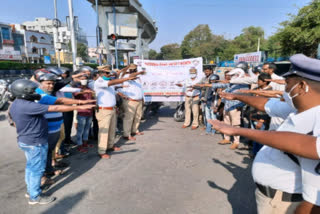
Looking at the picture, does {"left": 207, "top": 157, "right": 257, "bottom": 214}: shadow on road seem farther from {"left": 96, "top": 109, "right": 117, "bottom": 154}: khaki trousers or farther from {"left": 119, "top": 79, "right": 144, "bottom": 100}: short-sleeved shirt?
{"left": 119, "top": 79, "right": 144, "bottom": 100}: short-sleeved shirt

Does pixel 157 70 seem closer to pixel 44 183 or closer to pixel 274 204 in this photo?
pixel 44 183

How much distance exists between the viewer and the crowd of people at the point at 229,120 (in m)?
1.02

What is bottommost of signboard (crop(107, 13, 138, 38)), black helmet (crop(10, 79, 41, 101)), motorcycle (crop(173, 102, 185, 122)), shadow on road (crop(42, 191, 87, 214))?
shadow on road (crop(42, 191, 87, 214))

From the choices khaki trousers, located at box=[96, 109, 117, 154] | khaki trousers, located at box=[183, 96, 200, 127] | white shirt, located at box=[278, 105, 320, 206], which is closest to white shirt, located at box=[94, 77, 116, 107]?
khaki trousers, located at box=[96, 109, 117, 154]

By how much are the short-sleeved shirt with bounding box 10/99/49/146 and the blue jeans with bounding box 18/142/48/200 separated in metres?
0.08

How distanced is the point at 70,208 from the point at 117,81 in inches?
85.6

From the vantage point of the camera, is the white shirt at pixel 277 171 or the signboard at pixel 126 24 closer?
the white shirt at pixel 277 171

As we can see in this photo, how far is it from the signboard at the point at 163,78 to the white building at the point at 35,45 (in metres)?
49.2

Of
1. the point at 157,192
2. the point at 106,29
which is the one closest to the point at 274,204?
the point at 157,192

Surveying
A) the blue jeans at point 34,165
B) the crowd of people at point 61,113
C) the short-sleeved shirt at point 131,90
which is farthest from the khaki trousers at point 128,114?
the blue jeans at point 34,165

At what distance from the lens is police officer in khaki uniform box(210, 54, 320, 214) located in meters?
0.97

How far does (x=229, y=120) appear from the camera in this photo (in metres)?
4.74

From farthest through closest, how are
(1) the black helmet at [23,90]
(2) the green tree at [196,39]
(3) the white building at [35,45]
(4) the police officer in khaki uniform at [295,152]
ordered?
(2) the green tree at [196,39], (3) the white building at [35,45], (1) the black helmet at [23,90], (4) the police officer in khaki uniform at [295,152]

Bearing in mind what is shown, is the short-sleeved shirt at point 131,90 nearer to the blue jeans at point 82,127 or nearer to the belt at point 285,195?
the blue jeans at point 82,127
